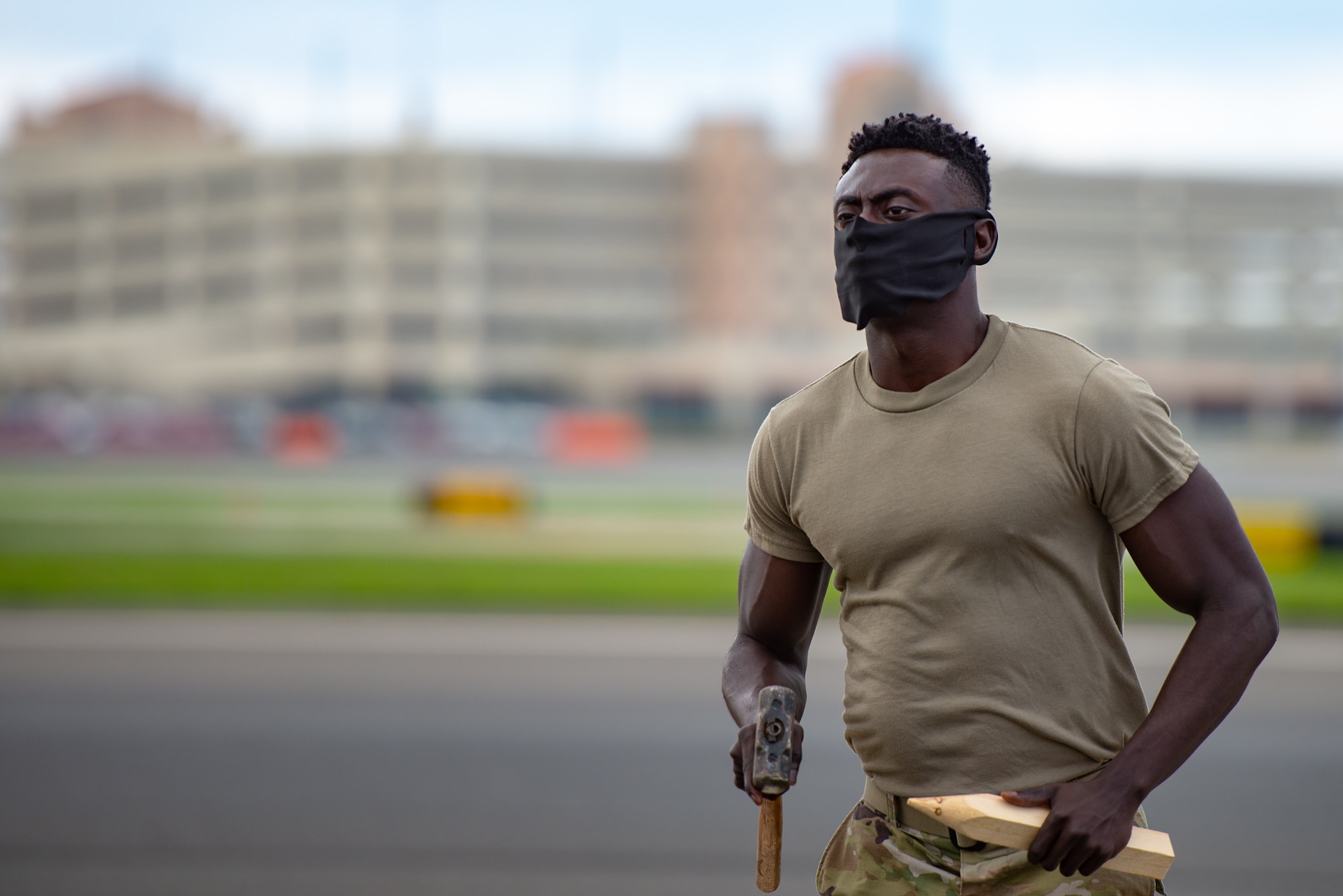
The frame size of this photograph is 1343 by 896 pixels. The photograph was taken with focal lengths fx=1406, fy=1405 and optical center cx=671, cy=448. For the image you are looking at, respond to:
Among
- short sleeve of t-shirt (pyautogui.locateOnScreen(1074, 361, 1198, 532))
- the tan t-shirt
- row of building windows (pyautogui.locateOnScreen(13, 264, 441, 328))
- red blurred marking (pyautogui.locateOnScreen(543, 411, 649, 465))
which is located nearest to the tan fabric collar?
the tan t-shirt

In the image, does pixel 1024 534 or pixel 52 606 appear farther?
pixel 52 606

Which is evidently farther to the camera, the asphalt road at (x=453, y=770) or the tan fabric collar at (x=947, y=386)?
the asphalt road at (x=453, y=770)

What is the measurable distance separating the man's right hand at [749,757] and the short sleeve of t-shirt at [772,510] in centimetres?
29

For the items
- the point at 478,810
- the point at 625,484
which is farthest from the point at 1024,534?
the point at 625,484

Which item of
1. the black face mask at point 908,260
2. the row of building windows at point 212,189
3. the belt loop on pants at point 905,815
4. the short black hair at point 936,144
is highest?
the row of building windows at point 212,189

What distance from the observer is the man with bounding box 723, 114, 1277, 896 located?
1860mm

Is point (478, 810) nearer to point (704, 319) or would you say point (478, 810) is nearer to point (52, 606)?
point (52, 606)

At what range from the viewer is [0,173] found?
264 feet

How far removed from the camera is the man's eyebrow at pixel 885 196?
206 centimetres

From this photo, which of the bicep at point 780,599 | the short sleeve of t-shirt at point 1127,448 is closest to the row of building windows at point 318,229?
the bicep at point 780,599

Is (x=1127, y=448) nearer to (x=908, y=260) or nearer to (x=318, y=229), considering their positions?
(x=908, y=260)

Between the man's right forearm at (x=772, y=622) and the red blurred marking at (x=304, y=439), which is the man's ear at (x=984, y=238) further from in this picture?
the red blurred marking at (x=304, y=439)

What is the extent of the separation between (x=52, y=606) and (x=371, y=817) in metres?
6.57

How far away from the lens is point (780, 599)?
2.28 m
